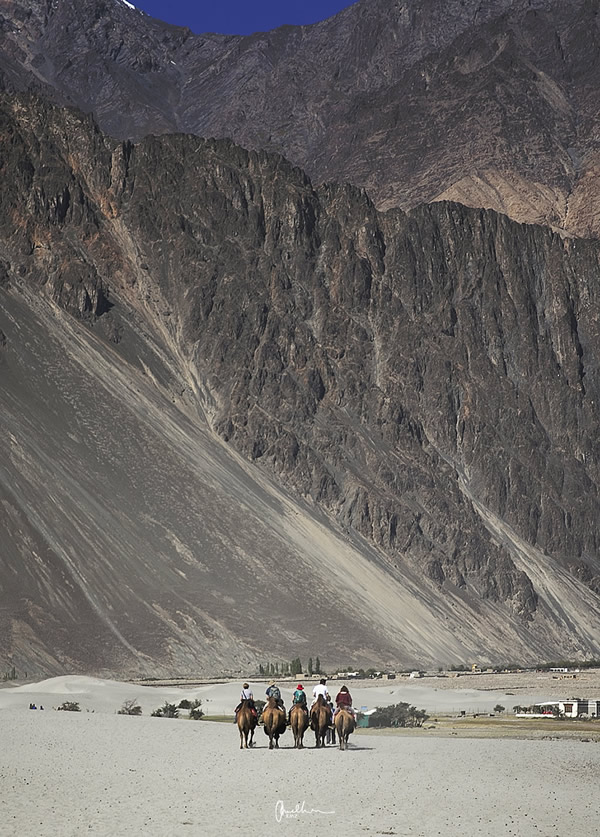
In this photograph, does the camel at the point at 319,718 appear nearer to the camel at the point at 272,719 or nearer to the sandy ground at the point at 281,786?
the sandy ground at the point at 281,786

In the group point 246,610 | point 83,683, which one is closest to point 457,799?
point 83,683

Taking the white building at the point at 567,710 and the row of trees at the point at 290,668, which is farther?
the row of trees at the point at 290,668

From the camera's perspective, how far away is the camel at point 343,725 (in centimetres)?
3092

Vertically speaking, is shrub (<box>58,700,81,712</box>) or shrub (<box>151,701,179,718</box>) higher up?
shrub (<box>58,700,81,712</box>)

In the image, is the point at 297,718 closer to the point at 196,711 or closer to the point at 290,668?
the point at 196,711

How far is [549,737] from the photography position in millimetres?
37375

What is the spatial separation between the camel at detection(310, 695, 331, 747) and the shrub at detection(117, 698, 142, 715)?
40.7 feet

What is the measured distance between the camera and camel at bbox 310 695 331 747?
31.5 metres

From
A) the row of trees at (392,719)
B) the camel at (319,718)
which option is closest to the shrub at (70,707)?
the row of trees at (392,719)

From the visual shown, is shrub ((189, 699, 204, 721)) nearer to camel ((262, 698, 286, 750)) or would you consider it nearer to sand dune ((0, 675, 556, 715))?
sand dune ((0, 675, 556, 715))

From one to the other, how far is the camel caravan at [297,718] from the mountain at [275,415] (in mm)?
45455

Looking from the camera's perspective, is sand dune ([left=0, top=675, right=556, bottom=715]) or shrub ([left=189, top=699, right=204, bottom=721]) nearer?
shrub ([left=189, top=699, right=204, bottom=721])

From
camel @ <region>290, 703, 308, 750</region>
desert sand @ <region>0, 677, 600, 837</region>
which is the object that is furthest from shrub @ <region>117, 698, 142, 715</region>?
camel @ <region>290, 703, 308, 750</region>

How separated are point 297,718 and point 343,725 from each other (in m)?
1.23
